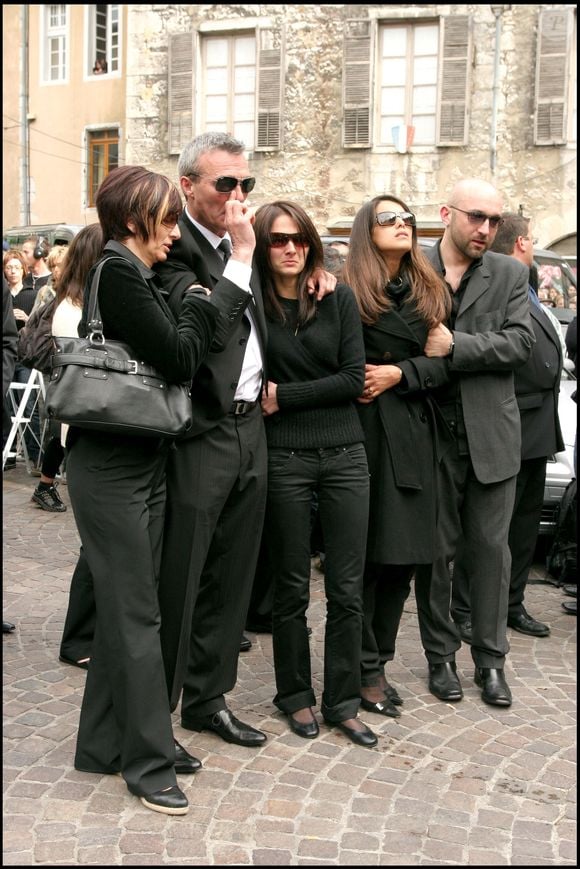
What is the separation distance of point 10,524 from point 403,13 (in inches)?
640

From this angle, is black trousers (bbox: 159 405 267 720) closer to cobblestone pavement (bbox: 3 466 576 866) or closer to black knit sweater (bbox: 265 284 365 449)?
black knit sweater (bbox: 265 284 365 449)

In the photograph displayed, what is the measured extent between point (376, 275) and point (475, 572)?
145 cm

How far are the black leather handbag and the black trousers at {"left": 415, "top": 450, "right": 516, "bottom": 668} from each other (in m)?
1.74

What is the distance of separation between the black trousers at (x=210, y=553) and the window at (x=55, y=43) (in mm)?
24625

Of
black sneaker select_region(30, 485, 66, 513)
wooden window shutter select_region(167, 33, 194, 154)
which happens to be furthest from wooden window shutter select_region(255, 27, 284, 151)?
black sneaker select_region(30, 485, 66, 513)

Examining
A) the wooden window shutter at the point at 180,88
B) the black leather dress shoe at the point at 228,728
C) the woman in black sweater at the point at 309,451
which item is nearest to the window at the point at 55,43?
the wooden window shutter at the point at 180,88

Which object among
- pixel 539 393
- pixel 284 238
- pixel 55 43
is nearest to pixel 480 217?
pixel 284 238

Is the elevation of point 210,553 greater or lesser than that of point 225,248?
lesser

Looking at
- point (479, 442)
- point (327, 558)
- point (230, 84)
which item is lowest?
point (327, 558)

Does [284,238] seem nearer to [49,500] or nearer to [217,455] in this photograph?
[217,455]

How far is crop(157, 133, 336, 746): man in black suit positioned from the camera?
12.2 feet

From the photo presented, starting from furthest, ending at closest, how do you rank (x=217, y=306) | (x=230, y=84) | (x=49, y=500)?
(x=230, y=84) → (x=49, y=500) → (x=217, y=306)

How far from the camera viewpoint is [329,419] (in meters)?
4.14

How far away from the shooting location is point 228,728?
407cm
